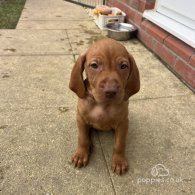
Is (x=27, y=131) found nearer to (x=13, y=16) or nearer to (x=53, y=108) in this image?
(x=53, y=108)

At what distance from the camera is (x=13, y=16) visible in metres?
6.11

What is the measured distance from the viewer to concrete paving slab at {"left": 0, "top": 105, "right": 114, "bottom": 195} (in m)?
2.32

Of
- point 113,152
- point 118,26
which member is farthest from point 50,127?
point 118,26

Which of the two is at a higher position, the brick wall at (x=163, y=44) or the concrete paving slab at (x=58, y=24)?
the brick wall at (x=163, y=44)

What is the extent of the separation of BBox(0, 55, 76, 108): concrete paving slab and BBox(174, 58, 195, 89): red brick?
1516mm

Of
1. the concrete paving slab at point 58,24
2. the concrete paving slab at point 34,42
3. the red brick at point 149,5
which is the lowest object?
the concrete paving slab at point 58,24

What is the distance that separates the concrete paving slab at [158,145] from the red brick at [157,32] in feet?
4.00

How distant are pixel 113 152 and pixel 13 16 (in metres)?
4.55

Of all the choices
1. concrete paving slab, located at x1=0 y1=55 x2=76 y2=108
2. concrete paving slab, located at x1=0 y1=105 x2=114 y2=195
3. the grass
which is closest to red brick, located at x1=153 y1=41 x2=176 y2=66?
concrete paving slab, located at x1=0 y1=55 x2=76 y2=108

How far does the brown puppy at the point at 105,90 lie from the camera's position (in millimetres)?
2088

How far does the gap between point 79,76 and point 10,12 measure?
4686 mm

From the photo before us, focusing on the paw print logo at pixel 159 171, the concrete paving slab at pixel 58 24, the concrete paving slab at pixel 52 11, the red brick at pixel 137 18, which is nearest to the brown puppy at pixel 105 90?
the paw print logo at pixel 159 171

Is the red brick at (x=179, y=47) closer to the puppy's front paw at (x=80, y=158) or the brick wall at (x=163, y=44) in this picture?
the brick wall at (x=163, y=44)

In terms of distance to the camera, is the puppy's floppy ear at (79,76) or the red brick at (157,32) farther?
the red brick at (157,32)
